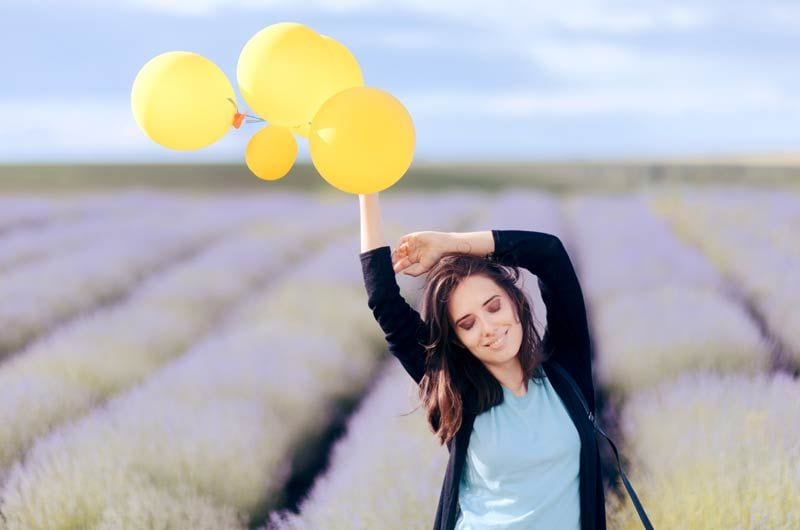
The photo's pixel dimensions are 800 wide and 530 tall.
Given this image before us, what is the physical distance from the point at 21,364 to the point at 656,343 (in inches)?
118

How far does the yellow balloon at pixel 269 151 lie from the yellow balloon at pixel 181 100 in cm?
10

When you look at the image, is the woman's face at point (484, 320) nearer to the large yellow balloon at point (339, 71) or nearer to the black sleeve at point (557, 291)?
the black sleeve at point (557, 291)

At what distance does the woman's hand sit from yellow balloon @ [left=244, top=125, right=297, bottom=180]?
53 cm

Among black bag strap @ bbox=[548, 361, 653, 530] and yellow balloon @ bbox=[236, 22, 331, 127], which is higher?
yellow balloon @ bbox=[236, 22, 331, 127]

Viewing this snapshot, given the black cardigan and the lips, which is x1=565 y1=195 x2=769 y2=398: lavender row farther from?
the lips

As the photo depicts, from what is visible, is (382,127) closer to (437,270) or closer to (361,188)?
(361,188)

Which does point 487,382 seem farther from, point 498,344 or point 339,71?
point 339,71

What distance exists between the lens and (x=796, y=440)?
8.37 feet

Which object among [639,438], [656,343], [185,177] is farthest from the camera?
[185,177]

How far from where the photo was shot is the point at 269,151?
2270mm

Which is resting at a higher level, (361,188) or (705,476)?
(361,188)

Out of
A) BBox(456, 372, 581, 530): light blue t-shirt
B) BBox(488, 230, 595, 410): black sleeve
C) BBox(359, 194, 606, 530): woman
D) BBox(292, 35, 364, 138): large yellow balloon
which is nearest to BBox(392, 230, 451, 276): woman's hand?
BBox(359, 194, 606, 530): woman

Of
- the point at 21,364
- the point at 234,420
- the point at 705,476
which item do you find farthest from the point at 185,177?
the point at 705,476

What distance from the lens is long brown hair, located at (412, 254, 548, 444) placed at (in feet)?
6.15
